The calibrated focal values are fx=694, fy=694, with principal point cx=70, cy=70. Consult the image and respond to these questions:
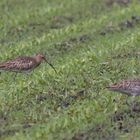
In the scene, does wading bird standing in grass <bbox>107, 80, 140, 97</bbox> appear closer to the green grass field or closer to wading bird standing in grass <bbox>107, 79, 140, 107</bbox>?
wading bird standing in grass <bbox>107, 79, 140, 107</bbox>

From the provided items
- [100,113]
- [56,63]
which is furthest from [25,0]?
[100,113]

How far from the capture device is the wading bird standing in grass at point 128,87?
10719 mm

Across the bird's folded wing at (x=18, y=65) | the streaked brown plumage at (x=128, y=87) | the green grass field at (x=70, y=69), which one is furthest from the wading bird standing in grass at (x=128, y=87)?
the bird's folded wing at (x=18, y=65)

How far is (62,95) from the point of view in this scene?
1149cm

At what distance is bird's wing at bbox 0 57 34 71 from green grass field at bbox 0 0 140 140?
245 millimetres

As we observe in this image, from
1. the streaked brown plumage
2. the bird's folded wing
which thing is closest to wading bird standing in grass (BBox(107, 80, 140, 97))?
the streaked brown plumage

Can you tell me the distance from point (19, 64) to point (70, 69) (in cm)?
108

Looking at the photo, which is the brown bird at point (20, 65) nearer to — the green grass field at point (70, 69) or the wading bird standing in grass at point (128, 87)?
the green grass field at point (70, 69)

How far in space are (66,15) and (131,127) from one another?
28.2ft

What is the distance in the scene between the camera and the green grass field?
33.0ft

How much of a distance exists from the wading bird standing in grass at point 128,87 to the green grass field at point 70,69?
24 cm

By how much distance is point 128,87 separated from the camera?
35.4 feet

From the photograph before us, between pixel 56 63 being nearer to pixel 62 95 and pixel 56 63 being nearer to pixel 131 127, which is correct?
pixel 62 95

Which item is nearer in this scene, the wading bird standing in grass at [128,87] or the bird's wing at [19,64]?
the wading bird standing in grass at [128,87]
